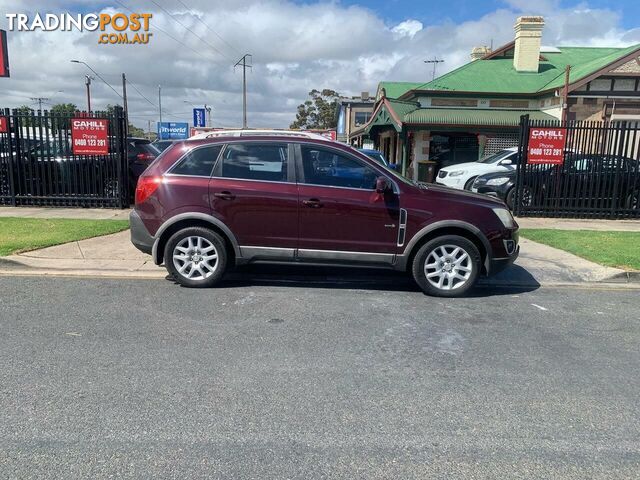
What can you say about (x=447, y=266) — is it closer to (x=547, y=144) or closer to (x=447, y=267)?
(x=447, y=267)

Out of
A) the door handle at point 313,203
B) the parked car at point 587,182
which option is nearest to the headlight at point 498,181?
the parked car at point 587,182

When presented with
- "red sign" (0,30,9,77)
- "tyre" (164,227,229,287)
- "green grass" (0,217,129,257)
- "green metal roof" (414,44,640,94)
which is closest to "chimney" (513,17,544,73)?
"green metal roof" (414,44,640,94)

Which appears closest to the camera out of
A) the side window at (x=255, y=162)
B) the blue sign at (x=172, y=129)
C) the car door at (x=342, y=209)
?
the car door at (x=342, y=209)

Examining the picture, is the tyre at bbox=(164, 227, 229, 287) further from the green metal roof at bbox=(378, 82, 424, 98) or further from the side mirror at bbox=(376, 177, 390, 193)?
the green metal roof at bbox=(378, 82, 424, 98)

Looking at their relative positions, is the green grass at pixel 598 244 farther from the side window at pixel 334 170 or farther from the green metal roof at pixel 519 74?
the green metal roof at pixel 519 74

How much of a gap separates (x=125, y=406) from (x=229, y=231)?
2.93 meters

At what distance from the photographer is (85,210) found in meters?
11.6

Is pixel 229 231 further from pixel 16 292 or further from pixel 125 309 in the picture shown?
pixel 16 292

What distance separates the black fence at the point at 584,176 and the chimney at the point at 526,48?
47.3ft

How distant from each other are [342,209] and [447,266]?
4.52 ft

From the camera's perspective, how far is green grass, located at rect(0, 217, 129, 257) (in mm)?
7758

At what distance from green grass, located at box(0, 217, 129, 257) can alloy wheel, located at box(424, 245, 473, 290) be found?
220 inches

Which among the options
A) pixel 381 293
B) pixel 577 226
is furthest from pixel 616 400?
pixel 577 226

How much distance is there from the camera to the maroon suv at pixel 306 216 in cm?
597
